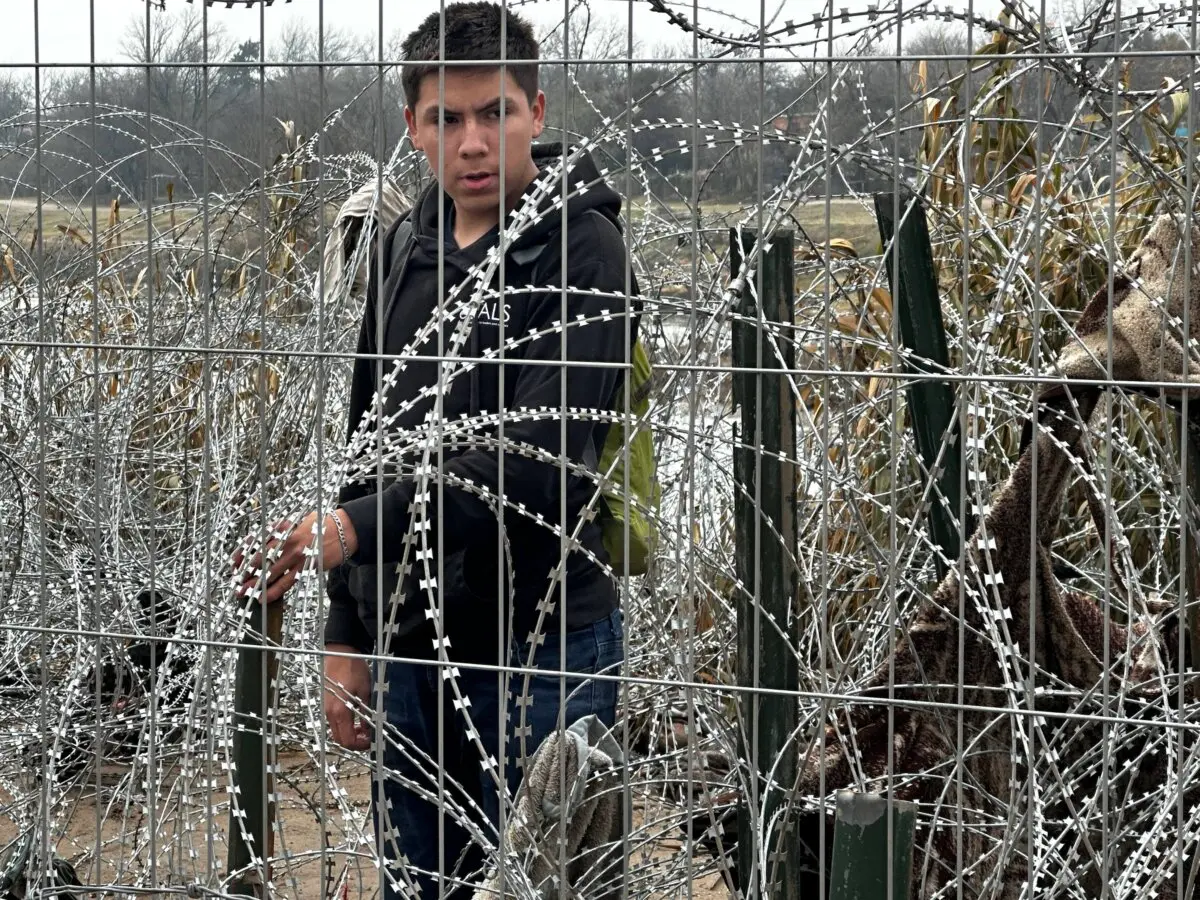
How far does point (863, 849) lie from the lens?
210cm

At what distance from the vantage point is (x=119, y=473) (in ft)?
10.9

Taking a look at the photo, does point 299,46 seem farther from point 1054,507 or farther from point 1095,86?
point 1054,507

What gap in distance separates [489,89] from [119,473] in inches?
49.3

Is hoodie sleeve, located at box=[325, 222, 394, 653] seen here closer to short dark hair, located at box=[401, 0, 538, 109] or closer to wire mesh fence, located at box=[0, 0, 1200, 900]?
wire mesh fence, located at box=[0, 0, 1200, 900]

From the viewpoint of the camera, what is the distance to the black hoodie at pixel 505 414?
242cm

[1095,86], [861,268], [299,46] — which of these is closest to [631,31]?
[1095,86]

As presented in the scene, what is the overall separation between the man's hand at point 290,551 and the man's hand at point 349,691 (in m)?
0.35

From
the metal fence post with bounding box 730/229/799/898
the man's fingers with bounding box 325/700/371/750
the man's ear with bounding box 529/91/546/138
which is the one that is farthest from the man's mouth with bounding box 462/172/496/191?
the man's fingers with bounding box 325/700/371/750

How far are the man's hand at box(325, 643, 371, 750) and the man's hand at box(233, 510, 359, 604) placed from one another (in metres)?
0.35

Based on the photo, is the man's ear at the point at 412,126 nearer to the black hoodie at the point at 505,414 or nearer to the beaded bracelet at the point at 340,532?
the black hoodie at the point at 505,414

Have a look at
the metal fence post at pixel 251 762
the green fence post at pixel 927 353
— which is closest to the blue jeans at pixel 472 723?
the metal fence post at pixel 251 762

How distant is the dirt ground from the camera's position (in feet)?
8.61

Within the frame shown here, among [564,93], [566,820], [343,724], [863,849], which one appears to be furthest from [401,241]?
[863,849]

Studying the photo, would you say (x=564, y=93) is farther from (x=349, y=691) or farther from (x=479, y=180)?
(x=349, y=691)
